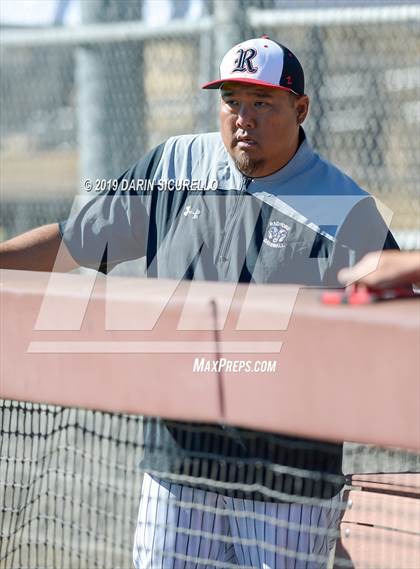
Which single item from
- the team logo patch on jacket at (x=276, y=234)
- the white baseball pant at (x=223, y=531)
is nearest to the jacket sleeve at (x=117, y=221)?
the team logo patch on jacket at (x=276, y=234)

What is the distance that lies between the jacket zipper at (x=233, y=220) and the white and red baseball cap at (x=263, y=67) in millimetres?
286

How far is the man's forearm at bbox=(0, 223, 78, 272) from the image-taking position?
3.19 m

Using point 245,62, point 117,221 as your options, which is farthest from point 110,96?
point 245,62

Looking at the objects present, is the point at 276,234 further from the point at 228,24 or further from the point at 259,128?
the point at 228,24

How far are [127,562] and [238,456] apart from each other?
1.57 metres

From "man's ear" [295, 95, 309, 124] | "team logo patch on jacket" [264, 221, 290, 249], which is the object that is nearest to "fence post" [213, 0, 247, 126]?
"man's ear" [295, 95, 309, 124]

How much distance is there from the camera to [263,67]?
3.12m

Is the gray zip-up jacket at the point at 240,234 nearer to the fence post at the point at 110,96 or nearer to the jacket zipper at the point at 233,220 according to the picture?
the jacket zipper at the point at 233,220

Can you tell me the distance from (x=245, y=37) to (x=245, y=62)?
7.46 ft

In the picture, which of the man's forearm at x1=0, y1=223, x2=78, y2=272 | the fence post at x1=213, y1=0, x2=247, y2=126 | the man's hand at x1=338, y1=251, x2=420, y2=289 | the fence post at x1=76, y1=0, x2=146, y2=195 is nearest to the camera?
the man's hand at x1=338, y1=251, x2=420, y2=289

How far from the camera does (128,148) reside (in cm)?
614

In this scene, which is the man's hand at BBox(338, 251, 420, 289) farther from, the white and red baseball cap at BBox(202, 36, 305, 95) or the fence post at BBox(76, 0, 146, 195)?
the fence post at BBox(76, 0, 146, 195)

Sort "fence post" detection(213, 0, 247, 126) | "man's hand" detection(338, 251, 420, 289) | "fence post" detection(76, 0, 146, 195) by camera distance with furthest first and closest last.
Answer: "fence post" detection(76, 0, 146, 195) < "fence post" detection(213, 0, 247, 126) < "man's hand" detection(338, 251, 420, 289)

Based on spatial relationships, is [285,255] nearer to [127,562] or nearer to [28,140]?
[127,562]
